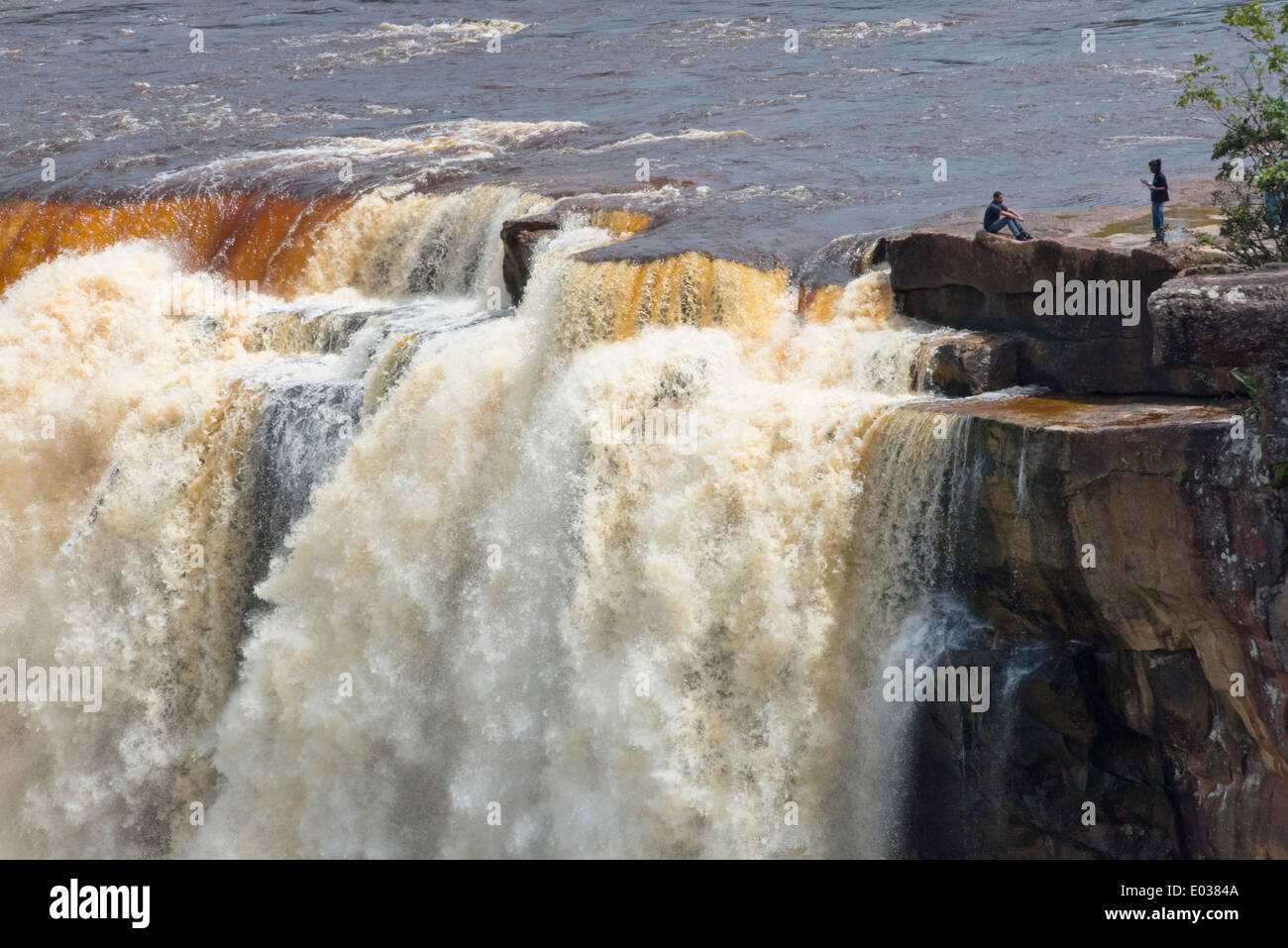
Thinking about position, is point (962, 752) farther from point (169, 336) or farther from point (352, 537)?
point (169, 336)

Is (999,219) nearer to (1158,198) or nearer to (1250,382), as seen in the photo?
(1158,198)

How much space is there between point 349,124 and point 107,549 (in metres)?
12.9

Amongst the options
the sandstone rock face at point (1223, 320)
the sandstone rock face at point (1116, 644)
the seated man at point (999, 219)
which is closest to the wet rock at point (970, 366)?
the sandstone rock face at point (1116, 644)

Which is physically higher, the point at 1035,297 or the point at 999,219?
the point at 999,219

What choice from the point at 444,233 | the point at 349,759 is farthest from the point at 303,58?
the point at 349,759

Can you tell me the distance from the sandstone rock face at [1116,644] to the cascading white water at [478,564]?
25.8 inches

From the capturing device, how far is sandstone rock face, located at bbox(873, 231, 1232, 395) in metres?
11.6

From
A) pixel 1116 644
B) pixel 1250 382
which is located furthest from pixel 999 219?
pixel 1116 644

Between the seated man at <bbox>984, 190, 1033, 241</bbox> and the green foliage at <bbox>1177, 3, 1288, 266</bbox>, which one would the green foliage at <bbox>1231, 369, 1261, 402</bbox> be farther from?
the seated man at <bbox>984, 190, 1033, 241</bbox>

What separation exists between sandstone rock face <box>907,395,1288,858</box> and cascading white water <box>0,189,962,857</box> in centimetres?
66

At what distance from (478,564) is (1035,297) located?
6085 mm

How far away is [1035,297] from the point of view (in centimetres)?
1259

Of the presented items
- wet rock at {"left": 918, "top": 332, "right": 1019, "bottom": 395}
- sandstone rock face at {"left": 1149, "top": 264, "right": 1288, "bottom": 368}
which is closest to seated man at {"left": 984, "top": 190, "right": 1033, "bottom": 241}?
wet rock at {"left": 918, "top": 332, "right": 1019, "bottom": 395}

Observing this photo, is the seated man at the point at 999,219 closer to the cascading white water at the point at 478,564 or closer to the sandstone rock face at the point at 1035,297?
the sandstone rock face at the point at 1035,297
